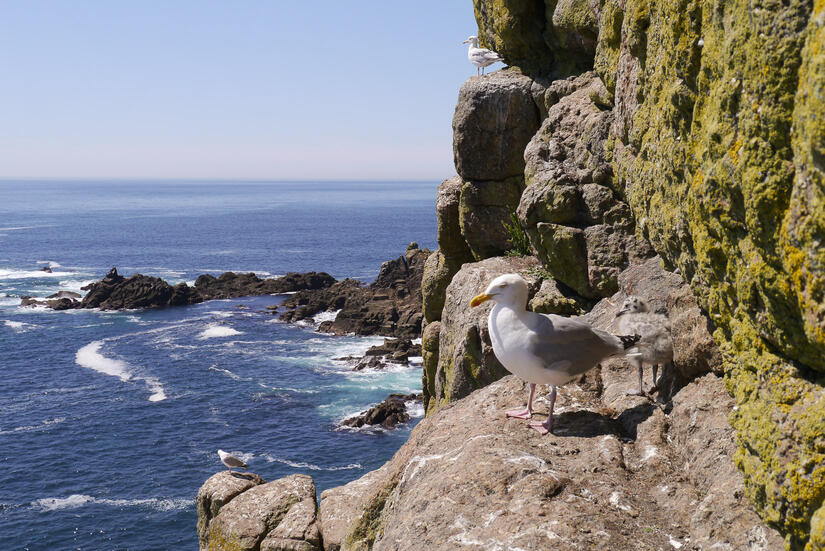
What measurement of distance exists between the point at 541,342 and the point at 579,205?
6.98m

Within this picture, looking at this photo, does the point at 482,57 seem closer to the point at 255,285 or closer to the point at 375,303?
the point at 375,303

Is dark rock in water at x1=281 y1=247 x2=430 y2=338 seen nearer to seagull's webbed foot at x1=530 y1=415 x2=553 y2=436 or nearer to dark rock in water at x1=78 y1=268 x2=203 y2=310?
dark rock in water at x1=78 y1=268 x2=203 y2=310

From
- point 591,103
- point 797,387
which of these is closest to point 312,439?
point 591,103

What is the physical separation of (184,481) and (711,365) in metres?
31.8

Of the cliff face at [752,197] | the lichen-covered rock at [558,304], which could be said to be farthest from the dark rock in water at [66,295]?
the cliff face at [752,197]

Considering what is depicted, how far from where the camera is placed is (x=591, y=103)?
15844 mm

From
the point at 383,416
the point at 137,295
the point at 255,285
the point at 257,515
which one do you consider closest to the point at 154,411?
the point at 383,416

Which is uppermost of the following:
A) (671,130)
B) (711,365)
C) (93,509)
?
(671,130)

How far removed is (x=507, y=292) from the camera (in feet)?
27.8

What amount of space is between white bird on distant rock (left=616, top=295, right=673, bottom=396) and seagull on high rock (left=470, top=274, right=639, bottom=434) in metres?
0.17

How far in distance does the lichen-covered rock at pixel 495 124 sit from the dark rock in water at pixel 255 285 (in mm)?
59149

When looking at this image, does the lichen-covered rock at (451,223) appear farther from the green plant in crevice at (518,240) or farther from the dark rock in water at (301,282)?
the dark rock in water at (301,282)

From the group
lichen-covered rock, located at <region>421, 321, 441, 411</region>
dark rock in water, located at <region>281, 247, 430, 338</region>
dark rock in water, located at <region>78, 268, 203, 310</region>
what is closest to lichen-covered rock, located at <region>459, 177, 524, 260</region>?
lichen-covered rock, located at <region>421, 321, 441, 411</region>

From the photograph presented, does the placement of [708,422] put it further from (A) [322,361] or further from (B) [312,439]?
(A) [322,361]
